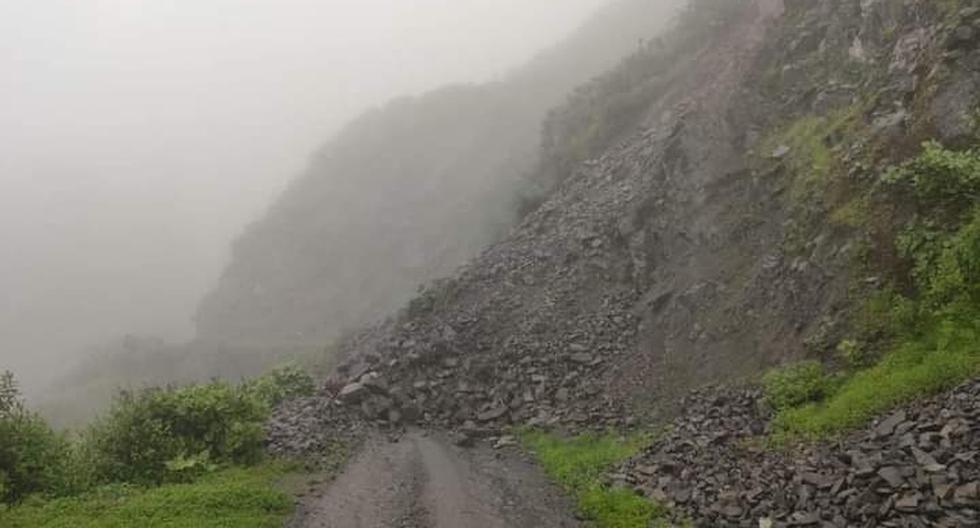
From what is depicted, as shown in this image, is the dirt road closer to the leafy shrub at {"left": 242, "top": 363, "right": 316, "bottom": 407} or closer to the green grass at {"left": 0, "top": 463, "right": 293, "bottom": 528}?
the green grass at {"left": 0, "top": 463, "right": 293, "bottom": 528}

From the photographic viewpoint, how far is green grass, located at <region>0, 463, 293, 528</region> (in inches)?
655

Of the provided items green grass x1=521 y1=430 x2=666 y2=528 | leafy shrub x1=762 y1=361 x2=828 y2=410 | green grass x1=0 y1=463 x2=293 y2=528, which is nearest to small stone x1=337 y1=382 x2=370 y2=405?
green grass x1=521 y1=430 x2=666 y2=528

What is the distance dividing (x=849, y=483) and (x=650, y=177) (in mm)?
18993

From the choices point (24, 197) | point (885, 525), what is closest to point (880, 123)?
point (885, 525)

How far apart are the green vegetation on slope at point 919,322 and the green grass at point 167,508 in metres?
11.6

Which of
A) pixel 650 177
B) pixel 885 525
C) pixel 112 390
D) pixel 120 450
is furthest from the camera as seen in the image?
pixel 112 390

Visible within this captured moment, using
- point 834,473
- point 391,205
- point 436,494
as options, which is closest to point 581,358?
point 436,494

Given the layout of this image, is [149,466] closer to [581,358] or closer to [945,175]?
[581,358]

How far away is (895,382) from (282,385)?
814 inches

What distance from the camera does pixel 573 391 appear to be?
24688mm

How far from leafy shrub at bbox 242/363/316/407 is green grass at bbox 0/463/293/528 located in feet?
27.2

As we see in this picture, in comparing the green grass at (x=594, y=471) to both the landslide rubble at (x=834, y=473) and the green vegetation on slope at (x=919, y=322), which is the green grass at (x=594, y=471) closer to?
the landslide rubble at (x=834, y=473)

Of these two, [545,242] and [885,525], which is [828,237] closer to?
[885,525]

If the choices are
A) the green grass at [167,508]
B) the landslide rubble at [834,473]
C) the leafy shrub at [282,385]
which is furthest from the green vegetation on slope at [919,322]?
the leafy shrub at [282,385]
